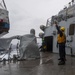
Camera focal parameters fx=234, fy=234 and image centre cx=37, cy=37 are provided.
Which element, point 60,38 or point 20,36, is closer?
point 60,38

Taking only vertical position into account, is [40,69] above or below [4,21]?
below

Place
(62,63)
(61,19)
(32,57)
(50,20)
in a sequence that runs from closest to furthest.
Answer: (62,63)
(32,57)
(61,19)
(50,20)

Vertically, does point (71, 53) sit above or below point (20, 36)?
below

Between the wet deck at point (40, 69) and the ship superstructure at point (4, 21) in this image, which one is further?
the ship superstructure at point (4, 21)

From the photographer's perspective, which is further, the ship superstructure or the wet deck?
the ship superstructure

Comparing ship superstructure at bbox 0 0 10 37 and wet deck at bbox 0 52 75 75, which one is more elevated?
ship superstructure at bbox 0 0 10 37

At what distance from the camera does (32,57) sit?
14836 mm

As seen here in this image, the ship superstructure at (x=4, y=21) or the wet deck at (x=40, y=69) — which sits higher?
the ship superstructure at (x=4, y=21)

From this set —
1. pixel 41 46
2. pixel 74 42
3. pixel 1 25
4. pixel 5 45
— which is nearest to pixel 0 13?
pixel 1 25

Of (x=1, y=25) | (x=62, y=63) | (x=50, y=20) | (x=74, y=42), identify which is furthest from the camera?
(x=50, y=20)

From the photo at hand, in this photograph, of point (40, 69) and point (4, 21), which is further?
point (4, 21)

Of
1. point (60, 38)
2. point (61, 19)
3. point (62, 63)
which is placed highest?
point (61, 19)

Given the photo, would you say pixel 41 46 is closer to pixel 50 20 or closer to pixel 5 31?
pixel 50 20

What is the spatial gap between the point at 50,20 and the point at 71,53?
7292mm
